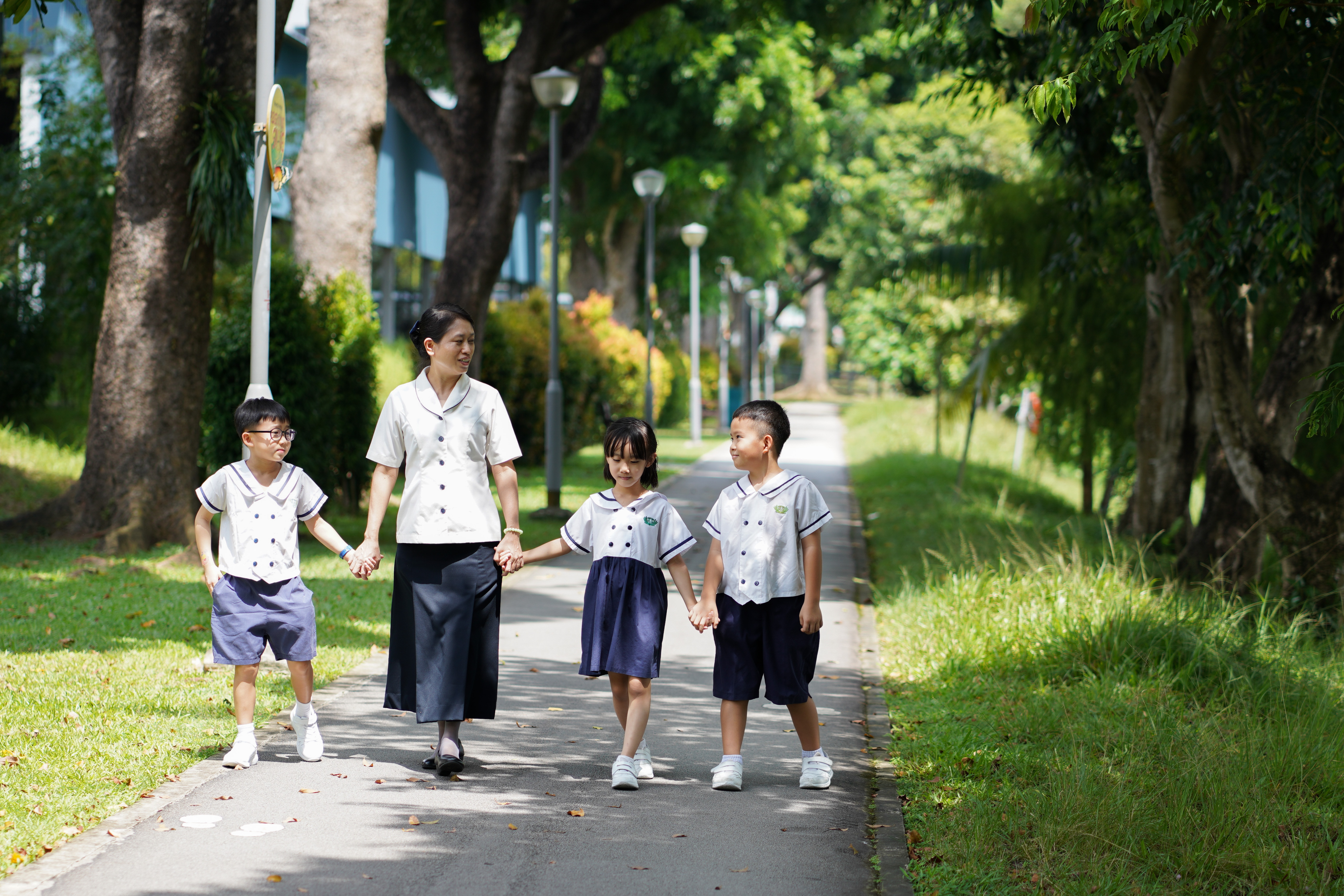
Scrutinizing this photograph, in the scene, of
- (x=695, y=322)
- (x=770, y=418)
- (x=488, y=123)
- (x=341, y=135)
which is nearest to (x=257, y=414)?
(x=770, y=418)

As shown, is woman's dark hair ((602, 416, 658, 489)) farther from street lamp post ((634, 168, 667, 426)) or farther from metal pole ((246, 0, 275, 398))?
street lamp post ((634, 168, 667, 426))

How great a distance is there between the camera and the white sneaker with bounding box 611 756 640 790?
18.0 ft

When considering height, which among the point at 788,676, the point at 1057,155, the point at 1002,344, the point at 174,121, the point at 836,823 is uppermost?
the point at 1057,155

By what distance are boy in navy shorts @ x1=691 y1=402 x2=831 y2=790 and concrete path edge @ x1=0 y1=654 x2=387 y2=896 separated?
204cm

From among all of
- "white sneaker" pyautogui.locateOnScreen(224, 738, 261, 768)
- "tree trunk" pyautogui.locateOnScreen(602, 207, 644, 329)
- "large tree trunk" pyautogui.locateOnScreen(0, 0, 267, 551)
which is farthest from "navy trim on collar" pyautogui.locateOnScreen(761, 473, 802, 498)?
"tree trunk" pyautogui.locateOnScreen(602, 207, 644, 329)

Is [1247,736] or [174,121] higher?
[174,121]

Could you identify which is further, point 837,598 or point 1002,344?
point 1002,344

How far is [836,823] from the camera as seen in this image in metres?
5.15

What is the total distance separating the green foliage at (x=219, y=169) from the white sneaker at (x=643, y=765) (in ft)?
23.4

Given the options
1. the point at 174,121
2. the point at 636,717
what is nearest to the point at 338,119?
the point at 174,121

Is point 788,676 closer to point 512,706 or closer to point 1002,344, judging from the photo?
point 512,706

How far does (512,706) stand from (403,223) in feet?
74.4

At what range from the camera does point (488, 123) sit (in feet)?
55.7

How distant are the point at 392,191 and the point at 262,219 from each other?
1962cm
